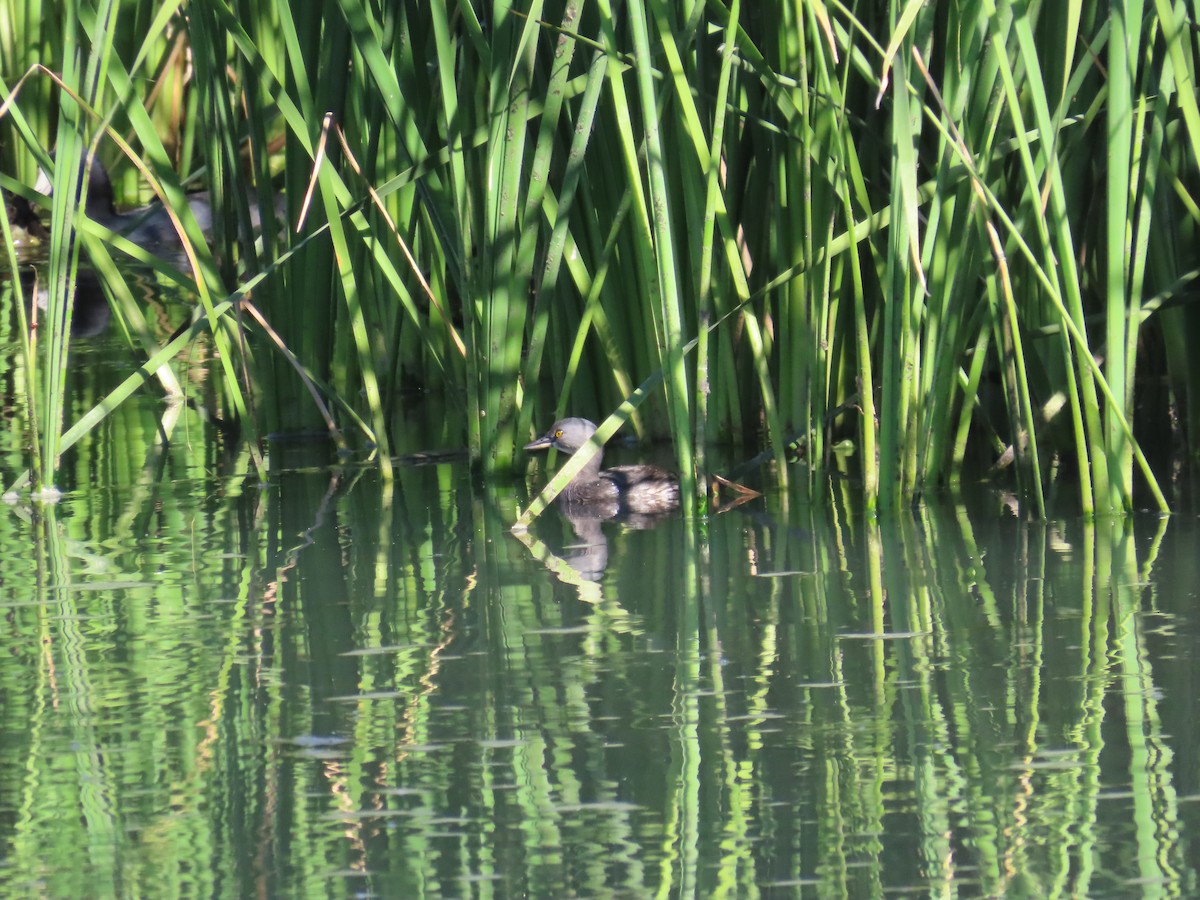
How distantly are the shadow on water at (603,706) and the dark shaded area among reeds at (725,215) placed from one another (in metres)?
0.38

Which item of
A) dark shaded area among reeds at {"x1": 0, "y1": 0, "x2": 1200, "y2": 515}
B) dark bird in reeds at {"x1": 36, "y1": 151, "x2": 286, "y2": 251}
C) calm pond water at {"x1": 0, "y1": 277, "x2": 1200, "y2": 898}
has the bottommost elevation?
calm pond water at {"x1": 0, "y1": 277, "x2": 1200, "y2": 898}

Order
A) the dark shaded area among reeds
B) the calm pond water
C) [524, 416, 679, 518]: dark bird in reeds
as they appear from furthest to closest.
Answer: [524, 416, 679, 518]: dark bird in reeds
the dark shaded area among reeds
the calm pond water

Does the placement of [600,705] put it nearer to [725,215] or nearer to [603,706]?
[603,706]

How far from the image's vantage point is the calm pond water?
222 cm

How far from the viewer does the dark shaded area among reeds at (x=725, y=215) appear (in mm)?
3934

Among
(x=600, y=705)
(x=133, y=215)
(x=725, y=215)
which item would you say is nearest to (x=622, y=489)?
(x=725, y=215)

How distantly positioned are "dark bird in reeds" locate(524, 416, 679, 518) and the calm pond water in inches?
9.7

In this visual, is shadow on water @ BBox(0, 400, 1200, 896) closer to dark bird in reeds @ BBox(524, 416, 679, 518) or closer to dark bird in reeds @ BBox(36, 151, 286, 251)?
dark bird in reeds @ BBox(524, 416, 679, 518)

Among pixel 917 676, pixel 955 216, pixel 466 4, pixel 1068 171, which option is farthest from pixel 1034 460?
pixel 466 4

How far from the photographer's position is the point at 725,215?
4270mm

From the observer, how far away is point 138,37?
33.8 ft

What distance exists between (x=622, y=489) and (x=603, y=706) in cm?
198

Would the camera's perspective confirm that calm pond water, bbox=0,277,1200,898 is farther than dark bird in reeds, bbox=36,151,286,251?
No

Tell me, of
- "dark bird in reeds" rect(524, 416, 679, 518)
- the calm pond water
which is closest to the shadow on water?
the calm pond water
